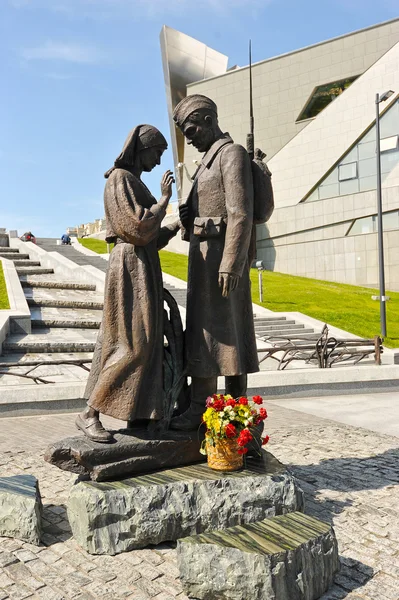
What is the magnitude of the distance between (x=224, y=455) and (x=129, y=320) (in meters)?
1.21

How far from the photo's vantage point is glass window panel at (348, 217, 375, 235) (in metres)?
30.3

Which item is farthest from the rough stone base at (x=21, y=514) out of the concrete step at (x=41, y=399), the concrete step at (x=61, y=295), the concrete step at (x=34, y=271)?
the concrete step at (x=34, y=271)

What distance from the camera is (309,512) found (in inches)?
171

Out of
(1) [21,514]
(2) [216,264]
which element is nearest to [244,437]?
(2) [216,264]

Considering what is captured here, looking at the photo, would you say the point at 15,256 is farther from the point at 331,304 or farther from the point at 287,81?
the point at 287,81

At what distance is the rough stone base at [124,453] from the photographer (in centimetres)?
389

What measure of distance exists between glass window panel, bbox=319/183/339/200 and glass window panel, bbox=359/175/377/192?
Result: 163 cm

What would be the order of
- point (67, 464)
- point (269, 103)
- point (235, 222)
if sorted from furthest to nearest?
point (269, 103) → point (235, 222) → point (67, 464)

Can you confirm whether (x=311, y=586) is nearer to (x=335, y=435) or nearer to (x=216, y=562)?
(x=216, y=562)

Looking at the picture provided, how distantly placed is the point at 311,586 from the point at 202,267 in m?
2.40

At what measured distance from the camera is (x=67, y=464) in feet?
13.1

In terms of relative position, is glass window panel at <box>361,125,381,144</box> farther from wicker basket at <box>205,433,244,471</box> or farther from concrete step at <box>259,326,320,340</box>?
wicker basket at <box>205,433,244,471</box>

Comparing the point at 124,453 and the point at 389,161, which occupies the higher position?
the point at 389,161

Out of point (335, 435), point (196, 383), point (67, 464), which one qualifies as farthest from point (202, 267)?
point (335, 435)
